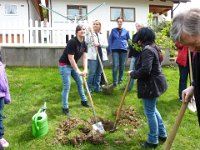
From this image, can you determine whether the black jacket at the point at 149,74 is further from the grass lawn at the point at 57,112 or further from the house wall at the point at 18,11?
the house wall at the point at 18,11

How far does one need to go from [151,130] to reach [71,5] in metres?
16.1

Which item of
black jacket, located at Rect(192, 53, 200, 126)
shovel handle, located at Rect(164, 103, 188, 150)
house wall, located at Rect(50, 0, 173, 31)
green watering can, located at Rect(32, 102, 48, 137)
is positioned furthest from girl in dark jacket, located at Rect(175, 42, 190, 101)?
house wall, located at Rect(50, 0, 173, 31)

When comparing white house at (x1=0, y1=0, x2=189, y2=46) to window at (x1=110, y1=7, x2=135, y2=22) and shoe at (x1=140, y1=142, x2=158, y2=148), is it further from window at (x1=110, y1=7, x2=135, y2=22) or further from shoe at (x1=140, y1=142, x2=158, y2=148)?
shoe at (x1=140, y1=142, x2=158, y2=148)

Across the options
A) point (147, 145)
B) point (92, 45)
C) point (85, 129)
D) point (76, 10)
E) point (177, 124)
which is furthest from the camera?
point (76, 10)

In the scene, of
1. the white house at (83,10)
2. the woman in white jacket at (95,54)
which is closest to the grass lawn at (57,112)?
the woman in white jacket at (95,54)

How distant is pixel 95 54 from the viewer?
8.58 m

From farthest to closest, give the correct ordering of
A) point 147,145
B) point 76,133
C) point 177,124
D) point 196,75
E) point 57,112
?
1. point 57,112
2. point 76,133
3. point 147,145
4. point 177,124
5. point 196,75

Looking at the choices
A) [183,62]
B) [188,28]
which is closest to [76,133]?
[183,62]

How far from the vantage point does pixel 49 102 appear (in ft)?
25.1

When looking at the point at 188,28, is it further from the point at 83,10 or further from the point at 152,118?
the point at 83,10

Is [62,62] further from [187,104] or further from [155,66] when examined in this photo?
[187,104]

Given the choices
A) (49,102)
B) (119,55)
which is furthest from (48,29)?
(49,102)

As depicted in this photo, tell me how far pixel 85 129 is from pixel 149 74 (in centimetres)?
161

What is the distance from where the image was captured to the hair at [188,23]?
7.91 feet
